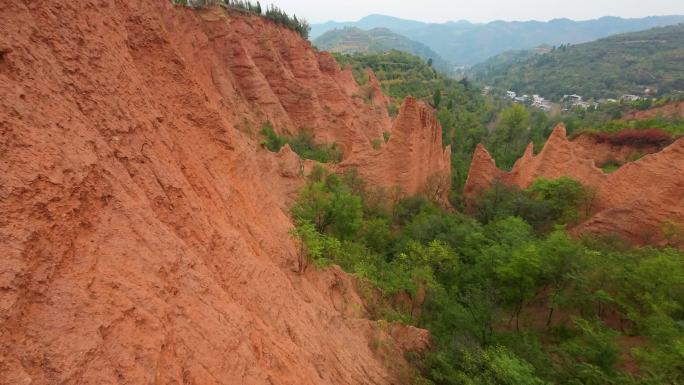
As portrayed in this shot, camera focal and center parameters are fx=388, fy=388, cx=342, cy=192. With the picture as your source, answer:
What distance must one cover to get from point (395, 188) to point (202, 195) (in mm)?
15749

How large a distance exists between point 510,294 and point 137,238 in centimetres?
1404

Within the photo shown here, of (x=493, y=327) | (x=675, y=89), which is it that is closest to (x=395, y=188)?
(x=493, y=327)

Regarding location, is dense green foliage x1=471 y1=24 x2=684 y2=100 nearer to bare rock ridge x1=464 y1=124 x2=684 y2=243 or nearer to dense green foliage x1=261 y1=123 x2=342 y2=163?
bare rock ridge x1=464 y1=124 x2=684 y2=243

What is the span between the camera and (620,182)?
68.6 feet

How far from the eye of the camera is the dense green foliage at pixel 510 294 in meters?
10.4

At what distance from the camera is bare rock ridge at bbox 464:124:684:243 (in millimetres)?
A: 17344

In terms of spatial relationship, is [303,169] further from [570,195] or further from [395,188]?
[570,195]

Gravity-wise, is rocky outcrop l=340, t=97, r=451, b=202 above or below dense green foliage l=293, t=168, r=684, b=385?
above

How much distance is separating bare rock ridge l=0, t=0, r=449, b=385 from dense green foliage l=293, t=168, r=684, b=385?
1816mm

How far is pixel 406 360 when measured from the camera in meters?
11.1

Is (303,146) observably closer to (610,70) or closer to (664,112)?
(664,112)

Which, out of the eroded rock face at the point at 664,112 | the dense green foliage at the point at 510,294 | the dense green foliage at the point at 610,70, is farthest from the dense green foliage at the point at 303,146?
the dense green foliage at the point at 610,70

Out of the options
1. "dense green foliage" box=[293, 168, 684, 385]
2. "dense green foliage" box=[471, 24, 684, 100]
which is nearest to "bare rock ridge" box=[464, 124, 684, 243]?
"dense green foliage" box=[293, 168, 684, 385]

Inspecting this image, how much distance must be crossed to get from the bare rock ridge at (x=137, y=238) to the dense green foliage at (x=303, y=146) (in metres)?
14.5
